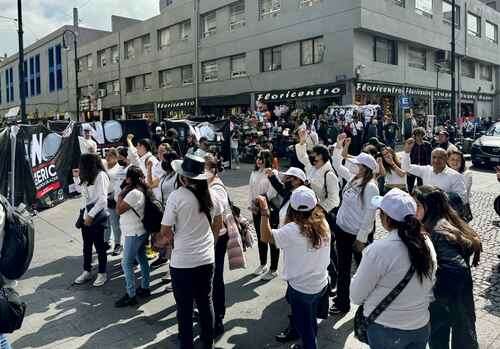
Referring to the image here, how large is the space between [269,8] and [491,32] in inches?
910

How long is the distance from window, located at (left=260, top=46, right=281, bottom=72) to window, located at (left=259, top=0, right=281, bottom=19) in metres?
2.02

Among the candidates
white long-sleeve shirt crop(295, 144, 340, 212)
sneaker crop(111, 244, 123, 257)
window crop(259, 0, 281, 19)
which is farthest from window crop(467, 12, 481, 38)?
sneaker crop(111, 244, 123, 257)

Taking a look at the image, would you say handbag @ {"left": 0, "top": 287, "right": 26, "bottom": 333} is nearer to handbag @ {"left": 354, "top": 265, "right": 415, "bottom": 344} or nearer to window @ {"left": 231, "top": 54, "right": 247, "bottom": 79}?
handbag @ {"left": 354, "top": 265, "right": 415, "bottom": 344}

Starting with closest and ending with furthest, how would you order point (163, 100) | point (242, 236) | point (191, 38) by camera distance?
point (242, 236) < point (191, 38) < point (163, 100)

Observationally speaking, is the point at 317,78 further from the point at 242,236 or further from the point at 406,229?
the point at 406,229

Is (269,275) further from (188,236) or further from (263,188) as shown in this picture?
(188,236)

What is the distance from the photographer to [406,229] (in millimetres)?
2754

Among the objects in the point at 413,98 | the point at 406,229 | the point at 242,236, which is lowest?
the point at 242,236

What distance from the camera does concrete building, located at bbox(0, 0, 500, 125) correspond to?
24.0 meters

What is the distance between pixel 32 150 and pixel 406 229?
31.3 feet

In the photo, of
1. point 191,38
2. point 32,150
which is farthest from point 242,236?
point 191,38

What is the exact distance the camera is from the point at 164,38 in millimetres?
36906

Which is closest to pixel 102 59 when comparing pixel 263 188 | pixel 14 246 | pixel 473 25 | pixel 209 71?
pixel 209 71

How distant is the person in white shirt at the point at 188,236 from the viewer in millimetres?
3863
